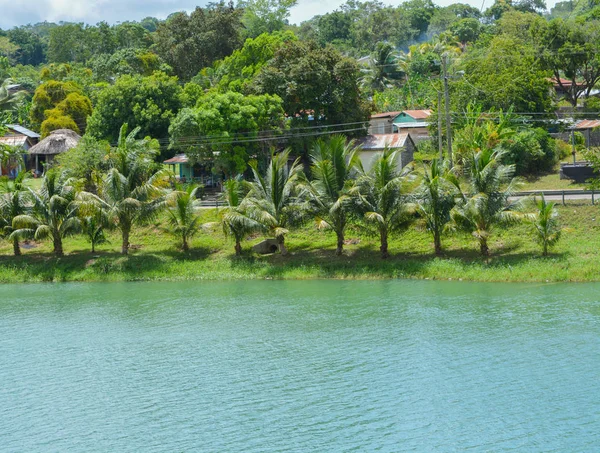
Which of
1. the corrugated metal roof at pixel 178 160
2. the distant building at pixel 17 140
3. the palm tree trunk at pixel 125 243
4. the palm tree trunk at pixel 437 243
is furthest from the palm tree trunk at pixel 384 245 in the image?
the distant building at pixel 17 140

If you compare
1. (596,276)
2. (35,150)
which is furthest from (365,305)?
(35,150)

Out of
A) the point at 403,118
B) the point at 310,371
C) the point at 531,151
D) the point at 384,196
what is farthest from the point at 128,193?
the point at 403,118

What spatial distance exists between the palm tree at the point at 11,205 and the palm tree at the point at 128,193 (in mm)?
3452

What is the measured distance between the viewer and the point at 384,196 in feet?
114

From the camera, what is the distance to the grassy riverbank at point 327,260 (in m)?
31.9

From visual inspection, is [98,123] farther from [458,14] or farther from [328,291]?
[458,14]

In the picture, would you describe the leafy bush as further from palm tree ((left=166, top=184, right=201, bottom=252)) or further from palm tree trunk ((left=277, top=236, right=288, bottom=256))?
palm tree ((left=166, top=184, right=201, bottom=252))

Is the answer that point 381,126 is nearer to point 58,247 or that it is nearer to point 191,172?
point 191,172

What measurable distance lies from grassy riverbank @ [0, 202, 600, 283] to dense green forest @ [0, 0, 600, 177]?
8.37 metres

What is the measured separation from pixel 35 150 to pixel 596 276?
44.0 m

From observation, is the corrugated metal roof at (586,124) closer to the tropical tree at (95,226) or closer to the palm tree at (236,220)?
the palm tree at (236,220)

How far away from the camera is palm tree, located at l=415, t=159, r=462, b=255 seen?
33844 millimetres

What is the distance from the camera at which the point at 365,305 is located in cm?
2831

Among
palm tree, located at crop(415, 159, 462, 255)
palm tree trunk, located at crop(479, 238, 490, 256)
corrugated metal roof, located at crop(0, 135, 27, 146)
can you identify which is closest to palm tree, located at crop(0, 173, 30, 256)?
palm tree, located at crop(415, 159, 462, 255)
